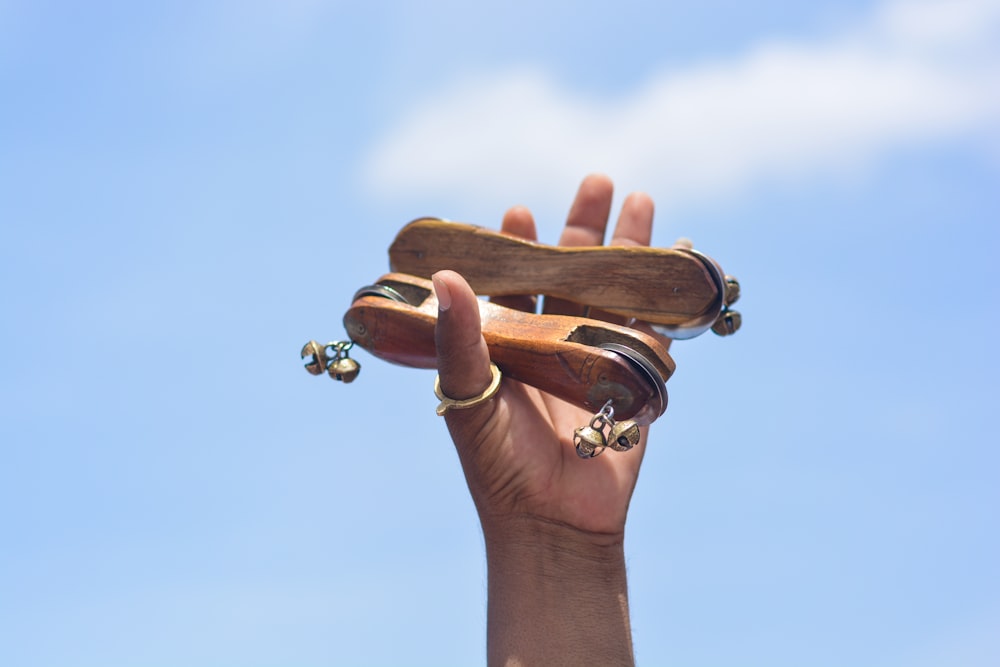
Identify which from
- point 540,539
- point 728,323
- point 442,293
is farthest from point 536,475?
point 728,323

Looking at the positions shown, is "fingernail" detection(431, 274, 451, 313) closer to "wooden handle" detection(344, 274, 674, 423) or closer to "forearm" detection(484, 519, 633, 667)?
"wooden handle" detection(344, 274, 674, 423)

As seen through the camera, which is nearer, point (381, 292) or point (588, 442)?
point (588, 442)

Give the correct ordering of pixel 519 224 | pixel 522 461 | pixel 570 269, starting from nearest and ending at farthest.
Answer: pixel 522 461
pixel 570 269
pixel 519 224

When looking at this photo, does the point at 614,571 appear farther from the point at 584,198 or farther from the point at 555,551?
the point at 584,198

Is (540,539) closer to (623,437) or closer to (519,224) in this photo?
(623,437)

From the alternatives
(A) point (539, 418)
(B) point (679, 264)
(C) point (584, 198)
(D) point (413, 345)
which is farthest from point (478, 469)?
(C) point (584, 198)

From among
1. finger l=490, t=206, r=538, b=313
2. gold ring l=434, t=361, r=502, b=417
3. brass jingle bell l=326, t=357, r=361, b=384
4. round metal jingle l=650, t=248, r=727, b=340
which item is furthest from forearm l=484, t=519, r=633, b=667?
finger l=490, t=206, r=538, b=313
